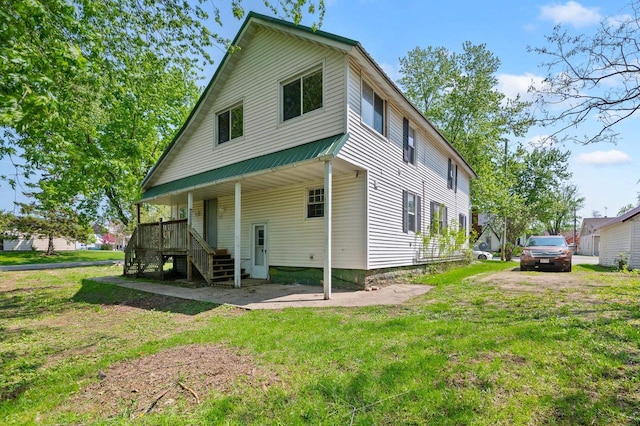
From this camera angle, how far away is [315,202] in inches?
408

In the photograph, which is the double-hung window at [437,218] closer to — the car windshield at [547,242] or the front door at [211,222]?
the car windshield at [547,242]

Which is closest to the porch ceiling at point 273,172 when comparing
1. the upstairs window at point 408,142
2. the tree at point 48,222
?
the upstairs window at point 408,142

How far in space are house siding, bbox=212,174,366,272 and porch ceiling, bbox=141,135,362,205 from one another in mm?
379

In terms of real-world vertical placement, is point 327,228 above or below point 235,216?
below

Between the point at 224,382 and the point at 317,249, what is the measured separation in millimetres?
6815

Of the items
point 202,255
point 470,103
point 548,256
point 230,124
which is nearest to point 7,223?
point 202,255

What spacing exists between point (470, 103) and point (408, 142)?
16.5m

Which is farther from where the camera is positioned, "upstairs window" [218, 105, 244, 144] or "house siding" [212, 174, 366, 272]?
"upstairs window" [218, 105, 244, 144]

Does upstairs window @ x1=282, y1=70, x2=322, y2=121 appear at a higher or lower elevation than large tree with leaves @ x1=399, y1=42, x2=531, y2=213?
lower

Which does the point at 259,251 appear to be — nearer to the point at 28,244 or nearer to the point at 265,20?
the point at 265,20

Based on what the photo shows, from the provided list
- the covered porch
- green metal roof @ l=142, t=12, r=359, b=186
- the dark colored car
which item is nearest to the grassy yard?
the covered porch

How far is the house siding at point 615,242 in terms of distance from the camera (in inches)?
643

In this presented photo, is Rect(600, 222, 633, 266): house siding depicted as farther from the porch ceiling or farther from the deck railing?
the deck railing

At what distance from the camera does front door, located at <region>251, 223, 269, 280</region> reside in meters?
11.7
